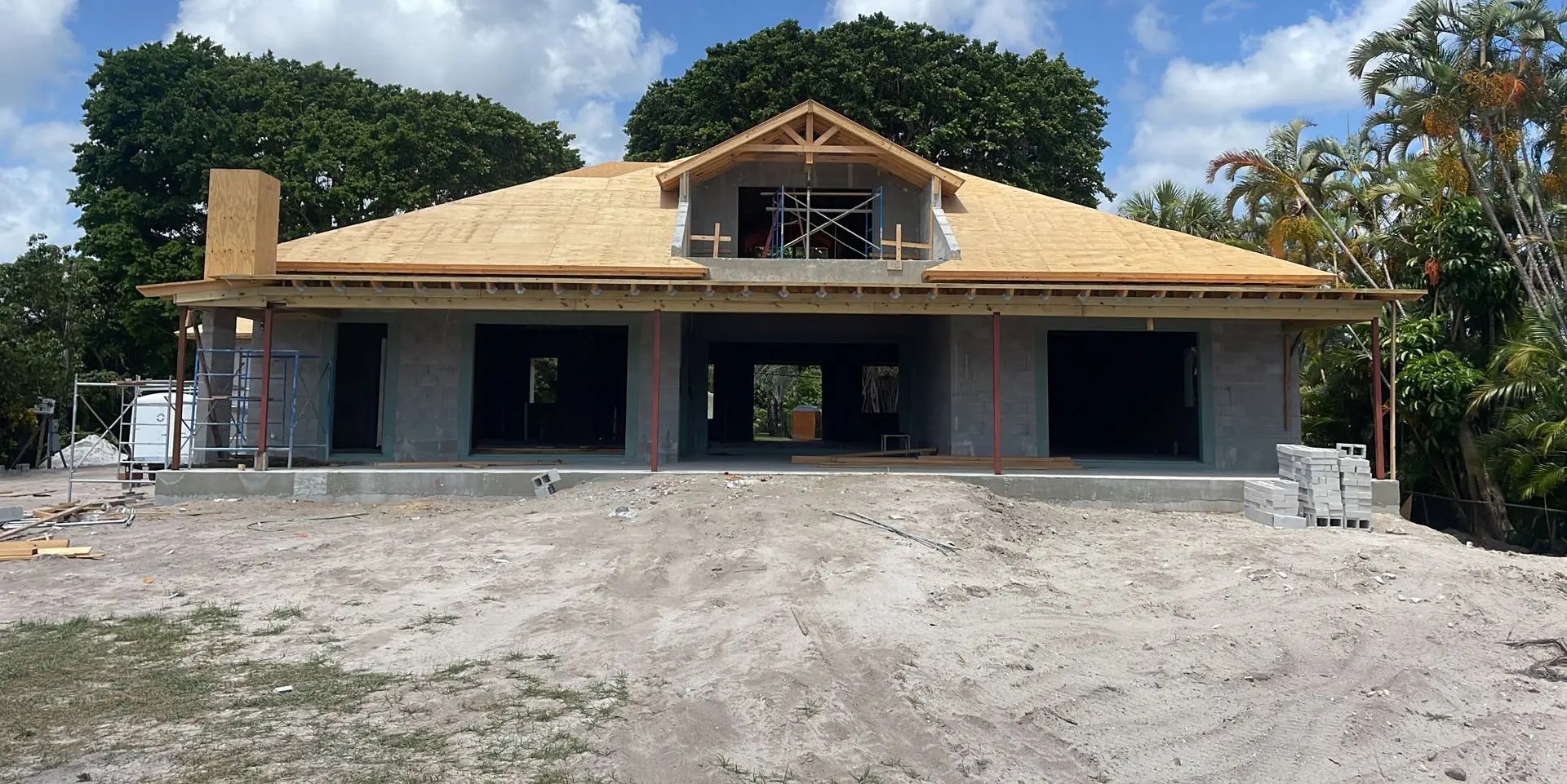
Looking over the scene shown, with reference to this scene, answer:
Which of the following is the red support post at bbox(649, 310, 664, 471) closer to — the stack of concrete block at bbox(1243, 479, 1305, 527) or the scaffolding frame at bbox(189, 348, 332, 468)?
the scaffolding frame at bbox(189, 348, 332, 468)

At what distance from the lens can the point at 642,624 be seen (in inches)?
287

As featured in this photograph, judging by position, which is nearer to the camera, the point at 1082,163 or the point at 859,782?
the point at 859,782

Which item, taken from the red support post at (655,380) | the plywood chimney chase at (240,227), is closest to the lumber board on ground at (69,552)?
the plywood chimney chase at (240,227)

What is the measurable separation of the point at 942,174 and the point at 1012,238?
182 cm

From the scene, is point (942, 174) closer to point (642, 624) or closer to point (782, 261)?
point (782, 261)

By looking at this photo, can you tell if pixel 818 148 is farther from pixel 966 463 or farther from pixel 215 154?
pixel 215 154

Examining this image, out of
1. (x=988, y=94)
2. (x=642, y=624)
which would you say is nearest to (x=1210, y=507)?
(x=642, y=624)

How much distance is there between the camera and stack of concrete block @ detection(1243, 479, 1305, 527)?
465 inches

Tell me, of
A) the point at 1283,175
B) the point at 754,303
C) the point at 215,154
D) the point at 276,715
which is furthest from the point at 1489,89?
the point at 215,154

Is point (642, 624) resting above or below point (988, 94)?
below

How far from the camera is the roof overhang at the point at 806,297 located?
13.2m

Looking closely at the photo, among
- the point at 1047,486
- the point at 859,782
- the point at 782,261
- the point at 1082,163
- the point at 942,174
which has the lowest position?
the point at 859,782

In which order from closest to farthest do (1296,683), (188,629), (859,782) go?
(859,782) < (1296,683) < (188,629)

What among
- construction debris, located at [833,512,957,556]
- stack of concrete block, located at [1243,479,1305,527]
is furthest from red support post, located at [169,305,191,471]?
stack of concrete block, located at [1243,479,1305,527]
